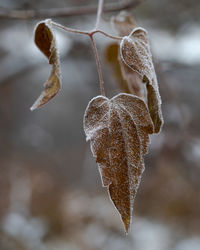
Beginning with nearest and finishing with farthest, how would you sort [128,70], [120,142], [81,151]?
[120,142], [128,70], [81,151]

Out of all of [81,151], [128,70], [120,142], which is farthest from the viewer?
[81,151]

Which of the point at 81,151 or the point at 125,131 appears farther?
the point at 81,151

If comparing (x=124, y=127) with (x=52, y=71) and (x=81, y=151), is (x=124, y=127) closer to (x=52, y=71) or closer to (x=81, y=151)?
(x=52, y=71)

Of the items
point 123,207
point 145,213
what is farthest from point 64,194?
point 123,207

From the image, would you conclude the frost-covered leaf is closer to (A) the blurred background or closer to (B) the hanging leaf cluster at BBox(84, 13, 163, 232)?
(B) the hanging leaf cluster at BBox(84, 13, 163, 232)

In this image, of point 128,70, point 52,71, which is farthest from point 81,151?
point 52,71

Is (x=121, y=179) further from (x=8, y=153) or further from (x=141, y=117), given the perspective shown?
(x=8, y=153)

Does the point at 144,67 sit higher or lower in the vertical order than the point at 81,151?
higher
